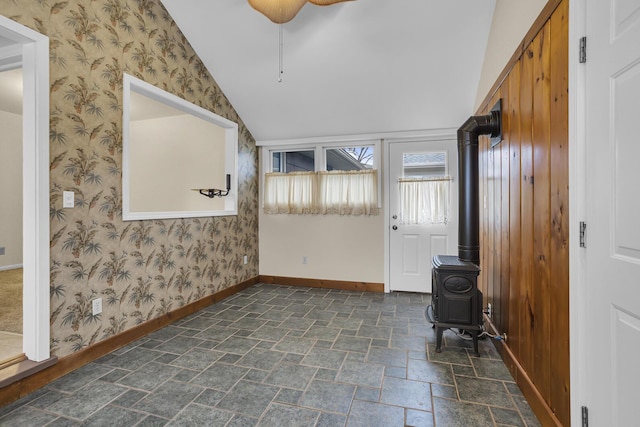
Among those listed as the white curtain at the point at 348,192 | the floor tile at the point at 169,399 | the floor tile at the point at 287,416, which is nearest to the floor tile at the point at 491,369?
the floor tile at the point at 287,416

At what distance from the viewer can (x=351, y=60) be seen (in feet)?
10.6

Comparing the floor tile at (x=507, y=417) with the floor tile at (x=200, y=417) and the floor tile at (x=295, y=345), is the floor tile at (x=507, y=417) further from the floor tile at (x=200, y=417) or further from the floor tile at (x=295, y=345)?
the floor tile at (x=200, y=417)

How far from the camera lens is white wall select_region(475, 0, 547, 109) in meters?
1.85

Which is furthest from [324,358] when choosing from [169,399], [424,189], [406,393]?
[424,189]

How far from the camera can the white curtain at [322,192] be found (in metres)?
4.19

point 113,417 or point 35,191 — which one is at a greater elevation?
point 35,191

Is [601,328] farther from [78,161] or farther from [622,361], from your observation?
[78,161]

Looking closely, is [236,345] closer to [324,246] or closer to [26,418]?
[26,418]

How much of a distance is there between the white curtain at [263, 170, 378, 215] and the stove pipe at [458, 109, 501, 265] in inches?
64.5

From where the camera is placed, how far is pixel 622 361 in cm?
104

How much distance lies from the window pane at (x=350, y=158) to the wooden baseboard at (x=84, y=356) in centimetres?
255

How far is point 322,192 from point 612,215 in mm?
3451

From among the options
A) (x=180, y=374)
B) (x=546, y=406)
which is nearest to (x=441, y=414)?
(x=546, y=406)

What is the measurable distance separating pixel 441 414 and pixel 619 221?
1313mm
